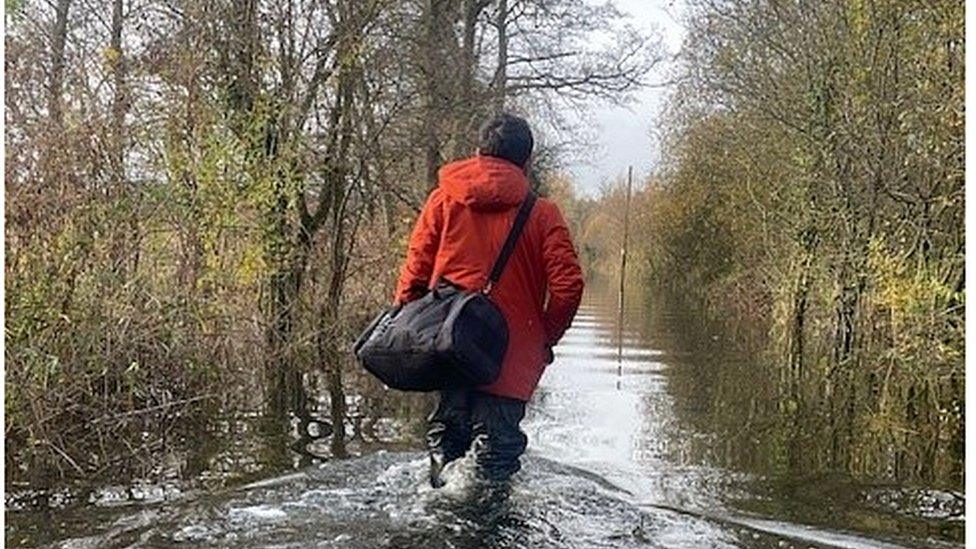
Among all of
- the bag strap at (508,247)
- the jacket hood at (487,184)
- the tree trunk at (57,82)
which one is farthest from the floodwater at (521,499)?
the tree trunk at (57,82)

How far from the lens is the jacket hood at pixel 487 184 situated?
6.12 meters

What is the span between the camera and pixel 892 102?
1415 cm

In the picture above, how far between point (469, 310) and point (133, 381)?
147 inches

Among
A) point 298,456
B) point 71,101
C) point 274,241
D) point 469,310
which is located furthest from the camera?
point 274,241

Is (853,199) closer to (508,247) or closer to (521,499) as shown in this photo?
(521,499)

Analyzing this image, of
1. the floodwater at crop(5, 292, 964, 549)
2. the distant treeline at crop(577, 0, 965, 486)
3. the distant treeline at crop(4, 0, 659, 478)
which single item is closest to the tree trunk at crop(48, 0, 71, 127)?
the distant treeline at crop(4, 0, 659, 478)

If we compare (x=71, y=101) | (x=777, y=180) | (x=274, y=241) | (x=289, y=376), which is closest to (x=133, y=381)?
(x=71, y=101)

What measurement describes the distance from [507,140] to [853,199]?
11624 millimetres

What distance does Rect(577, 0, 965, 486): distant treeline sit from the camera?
A: 11.2 m

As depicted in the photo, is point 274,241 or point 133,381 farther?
point 274,241

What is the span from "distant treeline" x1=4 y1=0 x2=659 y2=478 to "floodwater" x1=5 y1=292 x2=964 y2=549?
0.66 meters

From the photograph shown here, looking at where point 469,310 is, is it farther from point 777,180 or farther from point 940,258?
point 777,180

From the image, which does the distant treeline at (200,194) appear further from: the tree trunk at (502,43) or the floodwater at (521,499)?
the tree trunk at (502,43)

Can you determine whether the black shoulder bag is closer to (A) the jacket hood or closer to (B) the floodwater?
(A) the jacket hood
